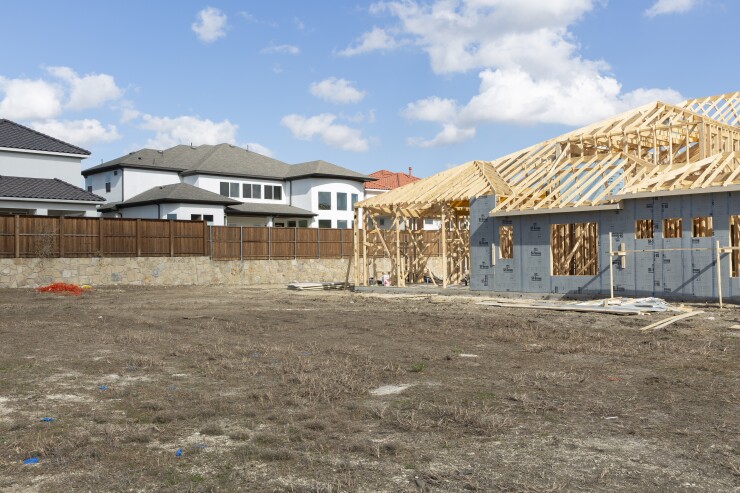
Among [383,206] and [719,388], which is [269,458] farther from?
[383,206]

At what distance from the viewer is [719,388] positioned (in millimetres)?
7977

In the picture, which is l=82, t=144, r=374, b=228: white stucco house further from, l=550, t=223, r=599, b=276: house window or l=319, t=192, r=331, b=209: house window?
l=550, t=223, r=599, b=276: house window

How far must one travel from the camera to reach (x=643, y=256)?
19.9 meters

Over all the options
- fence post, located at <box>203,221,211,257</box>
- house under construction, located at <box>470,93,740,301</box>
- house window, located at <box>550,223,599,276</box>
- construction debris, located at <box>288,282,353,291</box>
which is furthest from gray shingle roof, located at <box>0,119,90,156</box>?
house window, located at <box>550,223,599,276</box>

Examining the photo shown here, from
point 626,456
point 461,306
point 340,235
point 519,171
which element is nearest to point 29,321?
point 461,306

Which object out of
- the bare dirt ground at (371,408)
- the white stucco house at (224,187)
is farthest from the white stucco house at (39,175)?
→ the bare dirt ground at (371,408)

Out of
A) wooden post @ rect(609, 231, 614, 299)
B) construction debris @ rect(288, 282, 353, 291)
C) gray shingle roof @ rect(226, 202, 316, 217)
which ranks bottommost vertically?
construction debris @ rect(288, 282, 353, 291)

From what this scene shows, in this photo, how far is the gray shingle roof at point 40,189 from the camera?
32.1 metres

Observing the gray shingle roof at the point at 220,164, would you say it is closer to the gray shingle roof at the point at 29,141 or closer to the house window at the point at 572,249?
the gray shingle roof at the point at 29,141

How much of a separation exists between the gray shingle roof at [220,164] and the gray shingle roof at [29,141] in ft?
13.5

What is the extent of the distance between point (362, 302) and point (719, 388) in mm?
14195

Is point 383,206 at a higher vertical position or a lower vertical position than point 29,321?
higher

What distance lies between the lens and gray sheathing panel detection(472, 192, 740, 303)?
1859 centimetres

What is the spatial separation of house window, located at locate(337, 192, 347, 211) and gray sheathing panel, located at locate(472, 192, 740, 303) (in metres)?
26.6
